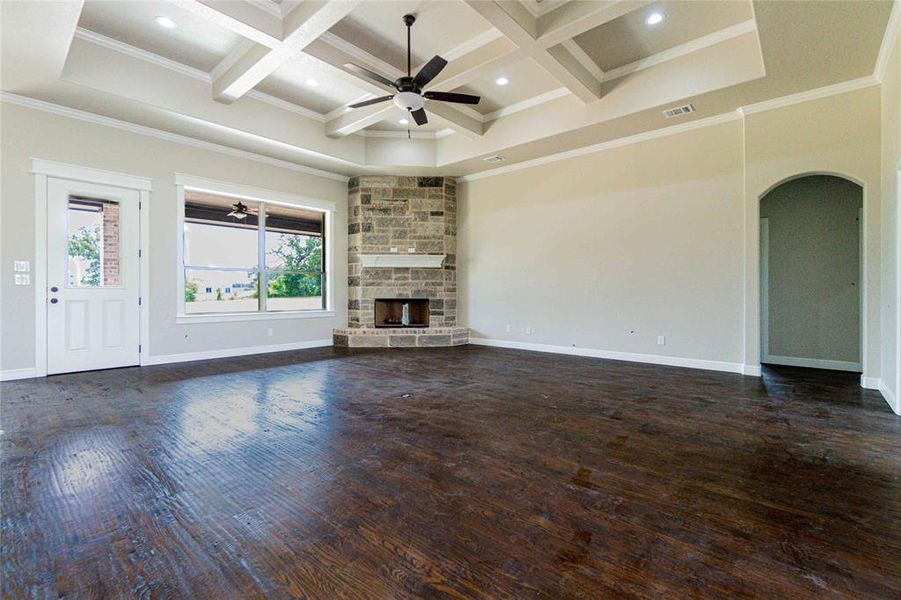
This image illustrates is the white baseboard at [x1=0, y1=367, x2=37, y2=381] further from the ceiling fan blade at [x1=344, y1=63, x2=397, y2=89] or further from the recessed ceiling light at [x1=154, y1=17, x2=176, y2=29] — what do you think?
the ceiling fan blade at [x1=344, y1=63, x2=397, y2=89]

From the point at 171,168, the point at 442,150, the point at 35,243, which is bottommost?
the point at 35,243

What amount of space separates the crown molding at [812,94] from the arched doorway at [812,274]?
1.08m

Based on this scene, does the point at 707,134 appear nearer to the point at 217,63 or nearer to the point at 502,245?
the point at 502,245

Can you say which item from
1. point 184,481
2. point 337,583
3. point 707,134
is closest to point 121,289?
point 184,481

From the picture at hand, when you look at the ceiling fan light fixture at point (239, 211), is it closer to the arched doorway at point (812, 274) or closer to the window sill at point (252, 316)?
the window sill at point (252, 316)

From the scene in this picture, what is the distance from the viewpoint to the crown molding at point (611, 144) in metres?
5.28

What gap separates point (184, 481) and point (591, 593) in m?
2.11

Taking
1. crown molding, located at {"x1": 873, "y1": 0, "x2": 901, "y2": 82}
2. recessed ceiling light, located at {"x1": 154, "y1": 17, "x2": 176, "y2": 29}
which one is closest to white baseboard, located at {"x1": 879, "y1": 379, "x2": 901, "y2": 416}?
crown molding, located at {"x1": 873, "y1": 0, "x2": 901, "y2": 82}

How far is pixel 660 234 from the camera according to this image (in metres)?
5.75

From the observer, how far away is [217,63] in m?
4.96

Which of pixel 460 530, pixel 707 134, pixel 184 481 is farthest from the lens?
pixel 707 134

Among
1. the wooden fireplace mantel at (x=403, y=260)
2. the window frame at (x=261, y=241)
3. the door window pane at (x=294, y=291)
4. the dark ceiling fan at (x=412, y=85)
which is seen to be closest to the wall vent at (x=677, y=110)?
the dark ceiling fan at (x=412, y=85)

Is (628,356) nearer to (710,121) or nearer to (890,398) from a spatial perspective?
(890,398)

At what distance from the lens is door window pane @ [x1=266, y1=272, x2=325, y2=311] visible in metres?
7.14
